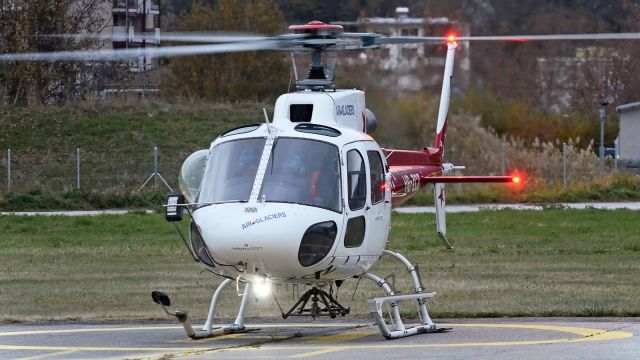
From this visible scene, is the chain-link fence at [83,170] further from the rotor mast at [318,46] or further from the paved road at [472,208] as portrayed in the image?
the rotor mast at [318,46]

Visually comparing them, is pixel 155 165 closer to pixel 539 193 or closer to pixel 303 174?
pixel 539 193

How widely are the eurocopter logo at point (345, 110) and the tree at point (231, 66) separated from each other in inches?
1597

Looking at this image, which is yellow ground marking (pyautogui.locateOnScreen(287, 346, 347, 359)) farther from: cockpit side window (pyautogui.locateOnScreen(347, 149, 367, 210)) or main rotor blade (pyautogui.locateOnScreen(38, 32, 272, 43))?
main rotor blade (pyautogui.locateOnScreen(38, 32, 272, 43))

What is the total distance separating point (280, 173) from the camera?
492 inches

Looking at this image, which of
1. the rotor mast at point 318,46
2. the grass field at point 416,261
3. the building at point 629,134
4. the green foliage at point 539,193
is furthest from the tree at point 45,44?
the rotor mast at point 318,46

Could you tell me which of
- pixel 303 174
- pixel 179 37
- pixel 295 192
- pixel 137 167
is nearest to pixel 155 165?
pixel 137 167

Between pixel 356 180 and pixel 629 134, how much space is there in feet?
136

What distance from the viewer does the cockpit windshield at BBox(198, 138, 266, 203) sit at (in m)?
12.5

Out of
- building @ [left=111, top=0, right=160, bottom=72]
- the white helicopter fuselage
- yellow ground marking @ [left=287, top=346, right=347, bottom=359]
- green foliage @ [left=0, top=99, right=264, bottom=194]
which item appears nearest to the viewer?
yellow ground marking @ [left=287, top=346, right=347, bottom=359]

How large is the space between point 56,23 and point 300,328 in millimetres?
30813

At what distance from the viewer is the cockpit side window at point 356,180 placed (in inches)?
506

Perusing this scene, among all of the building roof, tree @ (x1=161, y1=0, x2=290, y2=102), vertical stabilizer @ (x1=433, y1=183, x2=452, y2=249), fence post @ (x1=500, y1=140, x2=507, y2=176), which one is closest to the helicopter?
vertical stabilizer @ (x1=433, y1=183, x2=452, y2=249)

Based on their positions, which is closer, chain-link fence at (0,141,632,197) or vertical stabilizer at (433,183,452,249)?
vertical stabilizer at (433,183,452,249)

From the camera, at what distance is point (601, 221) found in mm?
30875
